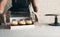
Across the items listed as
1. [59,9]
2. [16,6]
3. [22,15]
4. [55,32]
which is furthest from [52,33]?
[59,9]

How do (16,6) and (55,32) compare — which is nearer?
(55,32)

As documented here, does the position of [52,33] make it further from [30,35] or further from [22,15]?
[22,15]

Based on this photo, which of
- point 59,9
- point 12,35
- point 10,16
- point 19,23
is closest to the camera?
point 12,35

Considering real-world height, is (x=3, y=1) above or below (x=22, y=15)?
above

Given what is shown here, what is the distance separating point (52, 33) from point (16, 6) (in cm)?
51

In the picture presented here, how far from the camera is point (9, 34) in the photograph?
916 mm

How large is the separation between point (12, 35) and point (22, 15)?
0.35 meters

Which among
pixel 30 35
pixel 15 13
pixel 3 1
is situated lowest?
pixel 30 35

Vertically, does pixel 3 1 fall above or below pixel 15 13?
above

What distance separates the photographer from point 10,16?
4.01 feet

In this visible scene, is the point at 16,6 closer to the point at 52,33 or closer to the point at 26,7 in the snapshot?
the point at 26,7

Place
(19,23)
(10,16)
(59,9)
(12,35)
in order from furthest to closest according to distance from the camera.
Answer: (59,9)
(10,16)
(19,23)
(12,35)

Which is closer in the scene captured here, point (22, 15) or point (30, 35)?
point (30, 35)

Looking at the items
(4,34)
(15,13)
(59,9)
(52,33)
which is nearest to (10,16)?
(15,13)
